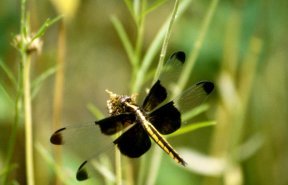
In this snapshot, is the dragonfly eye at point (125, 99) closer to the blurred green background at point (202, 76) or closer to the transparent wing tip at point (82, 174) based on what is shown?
the transparent wing tip at point (82, 174)

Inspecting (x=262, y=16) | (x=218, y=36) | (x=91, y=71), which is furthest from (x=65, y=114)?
(x=262, y=16)

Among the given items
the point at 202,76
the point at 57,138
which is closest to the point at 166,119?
the point at 57,138

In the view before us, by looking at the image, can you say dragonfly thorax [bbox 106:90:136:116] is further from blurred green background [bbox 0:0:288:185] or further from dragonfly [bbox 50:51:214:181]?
blurred green background [bbox 0:0:288:185]

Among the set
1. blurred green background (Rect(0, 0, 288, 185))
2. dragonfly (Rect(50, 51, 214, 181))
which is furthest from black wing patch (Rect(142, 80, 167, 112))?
blurred green background (Rect(0, 0, 288, 185))

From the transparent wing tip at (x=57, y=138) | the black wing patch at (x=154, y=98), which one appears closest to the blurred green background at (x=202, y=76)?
the black wing patch at (x=154, y=98)

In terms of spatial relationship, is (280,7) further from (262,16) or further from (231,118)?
(231,118)

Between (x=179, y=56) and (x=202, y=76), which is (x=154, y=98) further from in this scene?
(x=202, y=76)
